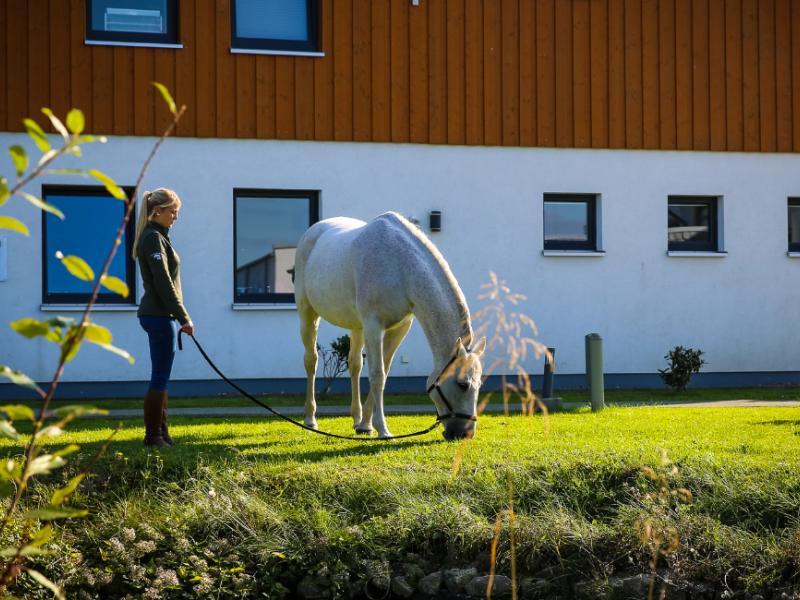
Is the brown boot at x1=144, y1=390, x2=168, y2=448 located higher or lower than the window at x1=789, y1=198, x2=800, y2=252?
lower

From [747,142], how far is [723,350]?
3.43 m

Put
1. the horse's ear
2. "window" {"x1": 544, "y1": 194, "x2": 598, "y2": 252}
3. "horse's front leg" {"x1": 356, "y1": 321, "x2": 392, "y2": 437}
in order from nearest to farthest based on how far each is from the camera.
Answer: the horse's ear < "horse's front leg" {"x1": 356, "y1": 321, "x2": 392, "y2": 437} < "window" {"x1": 544, "y1": 194, "x2": 598, "y2": 252}

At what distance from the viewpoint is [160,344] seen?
8656mm

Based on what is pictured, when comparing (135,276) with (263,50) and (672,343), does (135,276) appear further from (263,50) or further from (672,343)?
(672,343)

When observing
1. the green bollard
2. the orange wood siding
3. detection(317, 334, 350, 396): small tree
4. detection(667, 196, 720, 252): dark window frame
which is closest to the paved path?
the green bollard

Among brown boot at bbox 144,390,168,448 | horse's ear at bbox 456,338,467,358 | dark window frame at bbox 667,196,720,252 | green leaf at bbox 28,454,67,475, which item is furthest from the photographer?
dark window frame at bbox 667,196,720,252

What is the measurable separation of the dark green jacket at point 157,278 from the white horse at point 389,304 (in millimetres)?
1616

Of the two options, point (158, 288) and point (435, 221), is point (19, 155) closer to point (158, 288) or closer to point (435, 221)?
point (158, 288)

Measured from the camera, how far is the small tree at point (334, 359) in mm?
15078

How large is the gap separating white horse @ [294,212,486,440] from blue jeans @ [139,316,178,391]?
5.33 feet

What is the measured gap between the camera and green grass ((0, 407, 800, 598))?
682 cm

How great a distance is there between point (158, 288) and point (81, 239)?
8114 millimetres

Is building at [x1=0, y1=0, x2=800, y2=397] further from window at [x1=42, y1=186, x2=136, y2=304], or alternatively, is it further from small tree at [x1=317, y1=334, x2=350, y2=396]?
small tree at [x1=317, y1=334, x2=350, y2=396]

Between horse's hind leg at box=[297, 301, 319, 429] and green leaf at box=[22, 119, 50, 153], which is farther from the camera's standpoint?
horse's hind leg at box=[297, 301, 319, 429]
